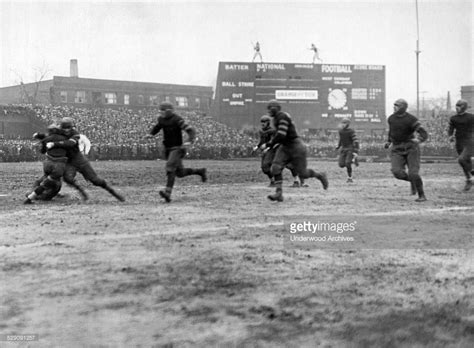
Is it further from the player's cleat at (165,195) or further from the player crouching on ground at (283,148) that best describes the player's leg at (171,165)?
the player crouching on ground at (283,148)

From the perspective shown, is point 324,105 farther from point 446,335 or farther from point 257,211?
point 446,335

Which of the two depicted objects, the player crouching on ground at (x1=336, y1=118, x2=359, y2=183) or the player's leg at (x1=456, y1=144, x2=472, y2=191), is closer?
the player's leg at (x1=456, y1=144, x2=472, y2=191)

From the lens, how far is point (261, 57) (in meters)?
45.3

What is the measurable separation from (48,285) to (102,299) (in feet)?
2.05

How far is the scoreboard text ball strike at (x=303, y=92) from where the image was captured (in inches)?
1624

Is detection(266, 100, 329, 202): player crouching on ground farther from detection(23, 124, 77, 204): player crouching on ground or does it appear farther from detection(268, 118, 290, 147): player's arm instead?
detection(23, 124, 77, 204): player crouching on ground

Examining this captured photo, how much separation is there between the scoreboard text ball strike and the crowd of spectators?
1189 millimetres

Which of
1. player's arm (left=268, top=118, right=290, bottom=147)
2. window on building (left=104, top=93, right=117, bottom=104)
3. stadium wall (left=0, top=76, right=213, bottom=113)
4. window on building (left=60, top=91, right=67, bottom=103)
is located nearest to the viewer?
player's arm (left=268, top=118, right=290, bottom=147)

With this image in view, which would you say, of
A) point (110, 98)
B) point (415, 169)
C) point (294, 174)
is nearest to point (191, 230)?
point (415, 169)

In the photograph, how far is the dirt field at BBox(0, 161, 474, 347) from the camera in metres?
3.40

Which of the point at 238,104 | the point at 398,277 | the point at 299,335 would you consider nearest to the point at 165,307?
the point at 299,335

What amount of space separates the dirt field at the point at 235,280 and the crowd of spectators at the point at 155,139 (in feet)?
93.9

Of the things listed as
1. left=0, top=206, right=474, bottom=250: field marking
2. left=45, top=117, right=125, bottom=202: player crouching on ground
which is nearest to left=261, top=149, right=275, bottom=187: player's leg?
left=45, top=117, right=125, bottom=202: player crouching on ground

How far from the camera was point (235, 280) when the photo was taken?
4.57 meters
